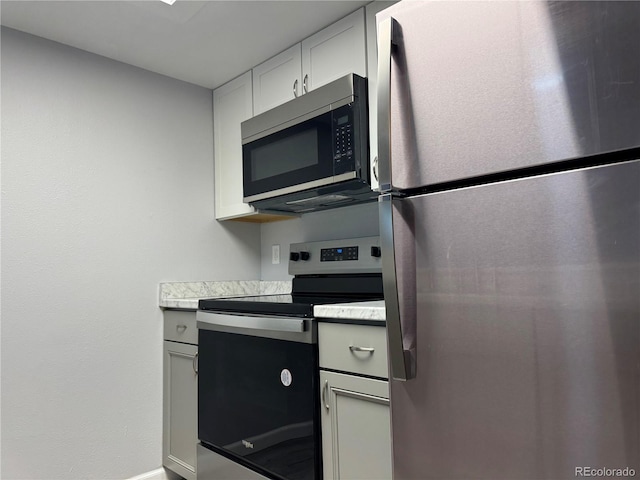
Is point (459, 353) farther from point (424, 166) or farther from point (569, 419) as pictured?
point (424, 166)

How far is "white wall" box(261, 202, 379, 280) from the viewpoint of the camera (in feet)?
7.40

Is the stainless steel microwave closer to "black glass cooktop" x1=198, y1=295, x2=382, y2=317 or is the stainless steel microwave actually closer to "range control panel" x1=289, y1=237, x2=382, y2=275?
"range control panel" x1=289, y1=237, x2=382, y2=275

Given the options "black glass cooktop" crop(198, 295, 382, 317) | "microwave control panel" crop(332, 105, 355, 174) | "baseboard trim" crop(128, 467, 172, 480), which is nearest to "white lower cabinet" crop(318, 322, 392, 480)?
"black glass cooktop" crop(198, 295, 382, 317)

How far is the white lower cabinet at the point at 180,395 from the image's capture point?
214 cm

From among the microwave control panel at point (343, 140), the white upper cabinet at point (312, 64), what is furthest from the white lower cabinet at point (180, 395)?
the white upper cabinet at point (312, 64)

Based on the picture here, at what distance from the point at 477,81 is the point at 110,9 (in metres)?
1.59

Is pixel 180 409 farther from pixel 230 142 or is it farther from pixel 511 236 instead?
pixel 511 236

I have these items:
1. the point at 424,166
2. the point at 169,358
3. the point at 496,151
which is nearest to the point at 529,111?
the point at 496,151

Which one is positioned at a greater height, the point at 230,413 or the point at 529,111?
the point at 529,111

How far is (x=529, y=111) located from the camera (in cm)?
84

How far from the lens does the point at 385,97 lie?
1.01 metres

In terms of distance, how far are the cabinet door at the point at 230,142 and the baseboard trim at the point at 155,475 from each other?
131 cm

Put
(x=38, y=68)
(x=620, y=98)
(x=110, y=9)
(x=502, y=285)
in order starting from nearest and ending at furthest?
(x=620, y=98) → (x=502, y=285) → (x=110, y=9) → (x=38, y=68)

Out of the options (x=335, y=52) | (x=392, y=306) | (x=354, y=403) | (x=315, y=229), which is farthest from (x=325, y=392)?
(x=335, y=52)
